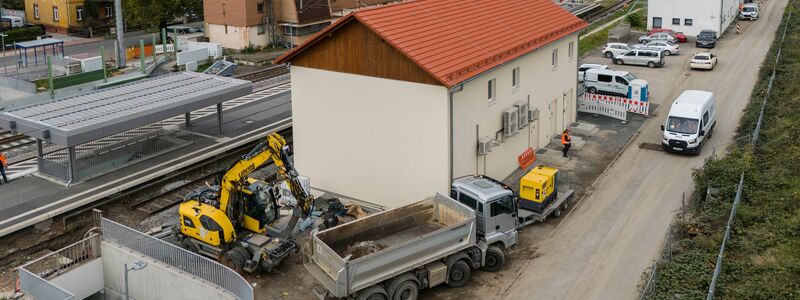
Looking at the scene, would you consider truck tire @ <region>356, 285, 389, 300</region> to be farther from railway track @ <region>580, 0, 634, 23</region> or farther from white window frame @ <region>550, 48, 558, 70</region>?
railway track @ <region>580, 0, 634, 23</region>

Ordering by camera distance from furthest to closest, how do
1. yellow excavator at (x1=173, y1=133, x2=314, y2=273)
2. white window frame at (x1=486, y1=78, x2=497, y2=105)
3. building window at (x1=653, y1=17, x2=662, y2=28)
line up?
building window at (x1=653, y1=17, x2=662, y2=28)
white window frame at (x1=486, y1=78, x2=497, y2=105)
yellow excavator at (x1=173, y1=133, x2=314, y2=273)

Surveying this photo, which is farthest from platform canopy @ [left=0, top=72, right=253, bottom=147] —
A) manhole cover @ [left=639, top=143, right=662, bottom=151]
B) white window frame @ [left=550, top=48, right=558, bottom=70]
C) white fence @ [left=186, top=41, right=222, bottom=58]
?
white fence @ [left=186, top=41, right=222, bottom=58]

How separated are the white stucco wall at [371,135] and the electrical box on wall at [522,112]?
565 centimetres

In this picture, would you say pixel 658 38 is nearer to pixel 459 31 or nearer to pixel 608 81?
pixel 608 81

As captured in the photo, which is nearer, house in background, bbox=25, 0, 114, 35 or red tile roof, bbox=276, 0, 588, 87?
red tile roof, bbox=276, 0, 588, 87

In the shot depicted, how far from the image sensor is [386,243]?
21.5 meters

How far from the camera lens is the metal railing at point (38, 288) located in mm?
20095

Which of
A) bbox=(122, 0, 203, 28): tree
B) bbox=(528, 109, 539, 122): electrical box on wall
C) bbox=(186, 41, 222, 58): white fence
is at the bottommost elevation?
bbox=(528, 109, 539, 122): electrical box on wall

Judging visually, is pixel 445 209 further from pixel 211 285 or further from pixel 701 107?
pixel 701 107

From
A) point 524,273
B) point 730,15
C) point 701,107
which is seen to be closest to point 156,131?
point 524,273

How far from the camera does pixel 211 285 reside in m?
20.7

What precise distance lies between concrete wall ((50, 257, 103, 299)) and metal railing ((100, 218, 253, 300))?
929mm

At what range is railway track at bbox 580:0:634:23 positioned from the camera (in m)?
75.5

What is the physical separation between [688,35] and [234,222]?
48.4 m
